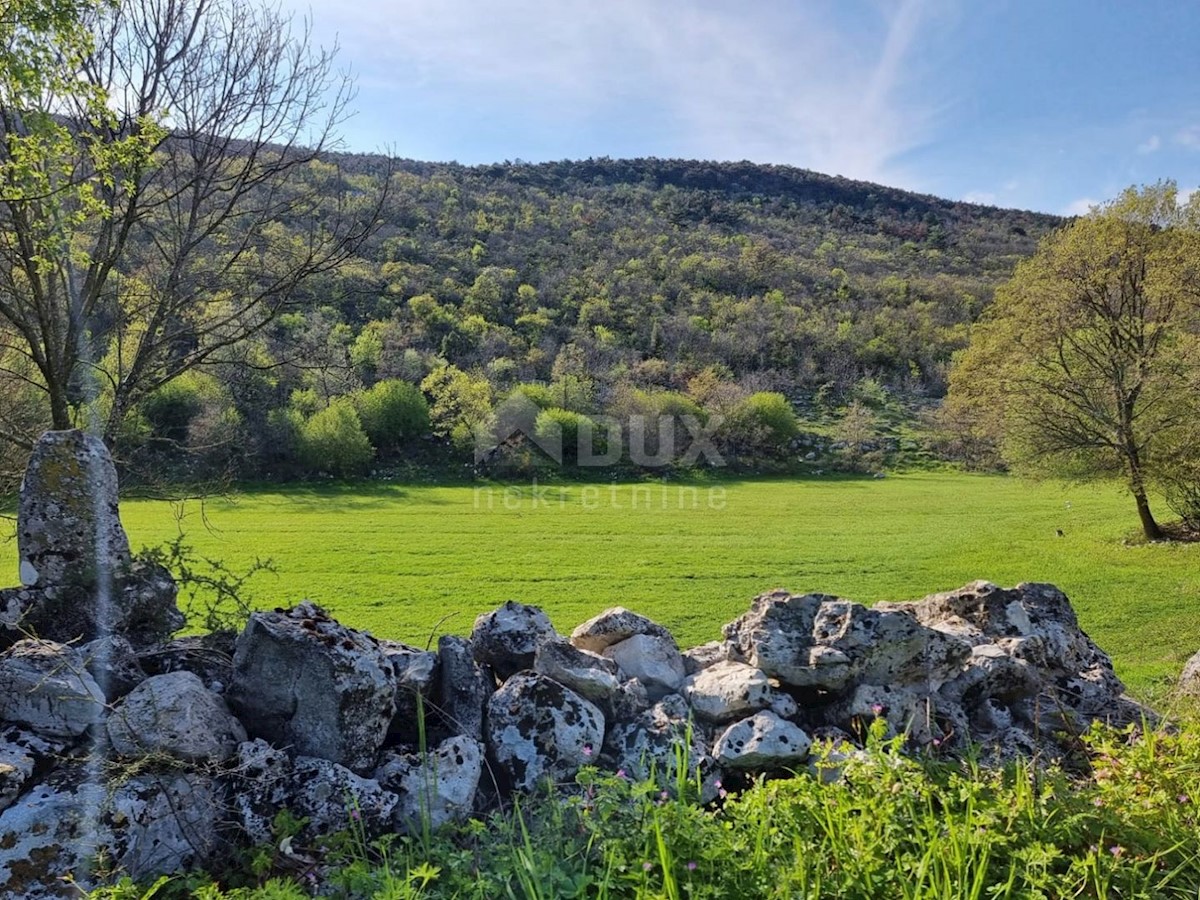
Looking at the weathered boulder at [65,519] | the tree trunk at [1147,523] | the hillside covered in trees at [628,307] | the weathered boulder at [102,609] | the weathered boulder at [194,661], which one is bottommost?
the tree trunk at [1147,523]

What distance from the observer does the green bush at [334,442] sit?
40.5m

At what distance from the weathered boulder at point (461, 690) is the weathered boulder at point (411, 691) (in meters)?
0.08

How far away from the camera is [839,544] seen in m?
23.1

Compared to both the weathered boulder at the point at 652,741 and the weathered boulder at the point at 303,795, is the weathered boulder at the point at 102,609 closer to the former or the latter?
the weathered boulder at the point at 303,795

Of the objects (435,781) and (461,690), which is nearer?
(435,781)

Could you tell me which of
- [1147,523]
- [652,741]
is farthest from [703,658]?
[1147,523]

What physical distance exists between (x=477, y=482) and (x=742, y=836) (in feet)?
128

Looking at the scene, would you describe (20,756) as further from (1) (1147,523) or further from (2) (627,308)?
(2) (627,308)

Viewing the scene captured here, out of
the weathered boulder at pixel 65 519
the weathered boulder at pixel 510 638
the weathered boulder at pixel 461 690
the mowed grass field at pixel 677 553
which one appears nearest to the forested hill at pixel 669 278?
the mowed grass field at pixel 677 553

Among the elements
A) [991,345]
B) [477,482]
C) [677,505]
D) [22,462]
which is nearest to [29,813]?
[22,462]

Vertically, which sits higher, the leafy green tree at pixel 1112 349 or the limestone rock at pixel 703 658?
the leafy green tree at pixel 1112 349

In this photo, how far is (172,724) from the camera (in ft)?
10.3

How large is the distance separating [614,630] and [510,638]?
0.82 meters

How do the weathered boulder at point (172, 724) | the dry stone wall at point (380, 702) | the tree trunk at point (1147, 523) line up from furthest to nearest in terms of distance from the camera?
the tree trunk at point (1147, 523) < the weathered boulder at point (172, 724) < the dry stone wall at point (380, 702)
